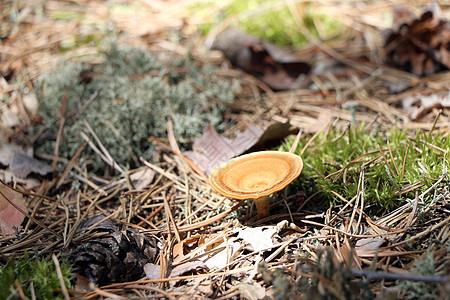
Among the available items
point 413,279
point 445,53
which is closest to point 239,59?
point 445,53

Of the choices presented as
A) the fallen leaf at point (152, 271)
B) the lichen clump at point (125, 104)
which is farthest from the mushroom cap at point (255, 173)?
the lichen clump at point (125, 104)

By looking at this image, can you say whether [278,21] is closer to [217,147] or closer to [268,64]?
[268,64]

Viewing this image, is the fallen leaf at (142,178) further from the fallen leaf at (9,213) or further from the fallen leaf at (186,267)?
the fallen leaf at (186,267)

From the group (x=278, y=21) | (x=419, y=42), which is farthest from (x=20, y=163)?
(x=419, y=42)

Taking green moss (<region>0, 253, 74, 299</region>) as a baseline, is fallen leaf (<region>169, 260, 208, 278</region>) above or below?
below

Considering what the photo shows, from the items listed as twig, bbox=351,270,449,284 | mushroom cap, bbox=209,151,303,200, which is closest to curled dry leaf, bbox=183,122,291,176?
mushroom cap, bbox=209,151,303,200

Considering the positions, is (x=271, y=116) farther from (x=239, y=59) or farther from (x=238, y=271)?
(x=238, y=271)

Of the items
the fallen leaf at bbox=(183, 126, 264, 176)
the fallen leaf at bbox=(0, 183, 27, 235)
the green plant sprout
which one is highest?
the green plant sprout

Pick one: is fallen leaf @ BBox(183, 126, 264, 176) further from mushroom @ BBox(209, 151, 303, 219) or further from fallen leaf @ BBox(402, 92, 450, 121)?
fallen leaf @ BBox(402, 92, 450, 121)
